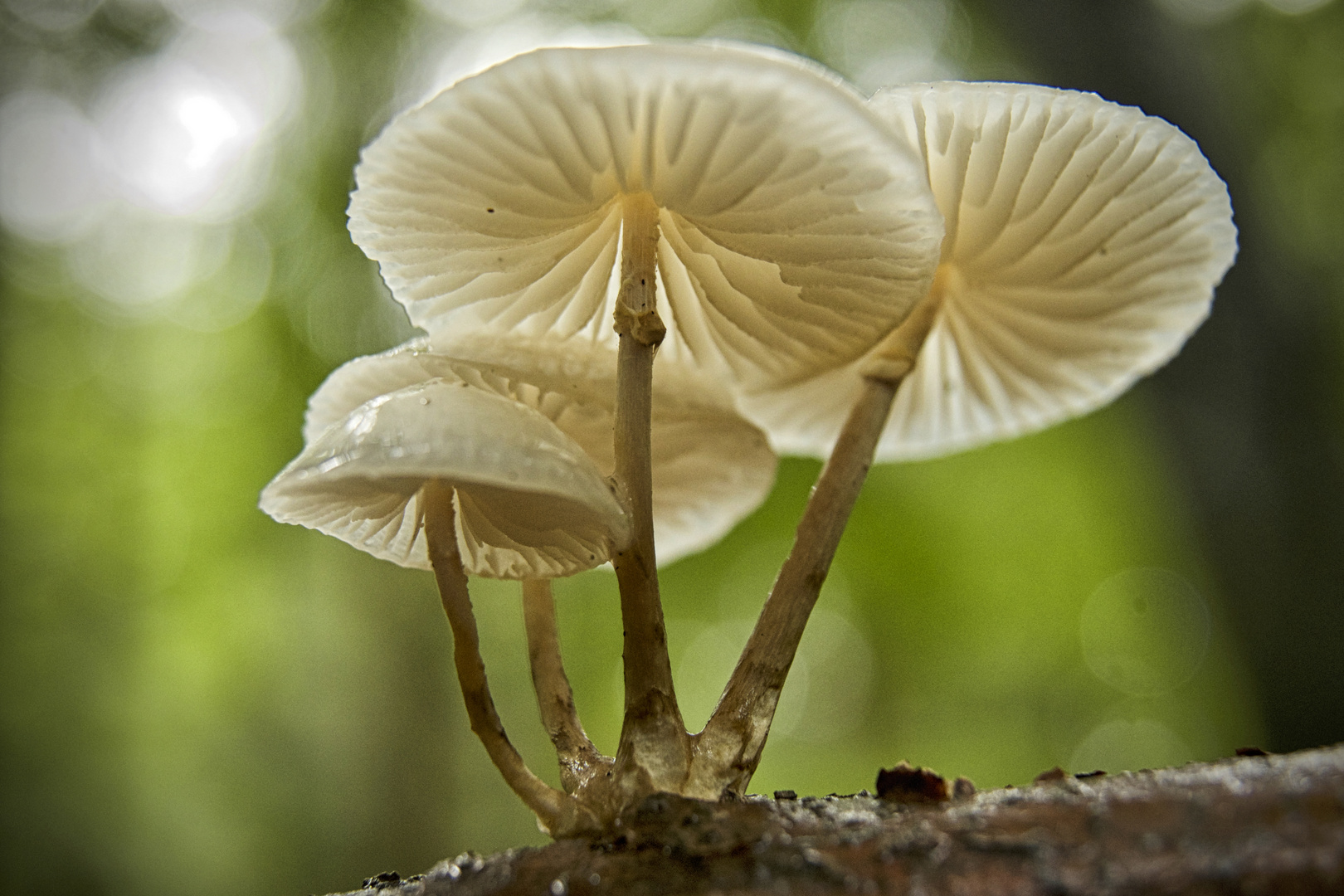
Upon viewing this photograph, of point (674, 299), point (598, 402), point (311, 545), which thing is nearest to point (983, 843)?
point (598, 402)

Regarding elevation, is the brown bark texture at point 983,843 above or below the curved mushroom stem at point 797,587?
below

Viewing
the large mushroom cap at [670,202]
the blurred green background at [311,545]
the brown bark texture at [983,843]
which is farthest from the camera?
the blurred green background at [311,545]

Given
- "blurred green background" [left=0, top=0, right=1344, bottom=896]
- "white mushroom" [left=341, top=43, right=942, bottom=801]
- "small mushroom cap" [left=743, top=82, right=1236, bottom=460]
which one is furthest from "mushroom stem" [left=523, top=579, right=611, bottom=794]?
"blurred green background" [left=0, top=0, right=1344, bottom=896]

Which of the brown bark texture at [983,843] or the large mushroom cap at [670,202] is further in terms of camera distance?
the large mushroom cap at [670,202]

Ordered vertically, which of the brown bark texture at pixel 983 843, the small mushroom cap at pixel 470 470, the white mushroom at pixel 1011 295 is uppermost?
the white mushroom at pixel 1011 295

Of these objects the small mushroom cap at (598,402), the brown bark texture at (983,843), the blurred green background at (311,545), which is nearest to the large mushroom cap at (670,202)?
the small mushroom cap at (598,402)

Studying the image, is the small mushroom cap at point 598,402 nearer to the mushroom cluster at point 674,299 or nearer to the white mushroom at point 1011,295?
the mushroom cluster at point 674,299

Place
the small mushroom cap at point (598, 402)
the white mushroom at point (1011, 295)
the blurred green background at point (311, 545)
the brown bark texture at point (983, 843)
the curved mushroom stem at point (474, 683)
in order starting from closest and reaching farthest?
1. the brown bark texture at point (983, 843)
2. the curved mushroom stem at point (474, 683)
3. the white mushroom at point (1011, 295)
4. the small mushroom cap at point (598, 402)
5. the blurred green background at point (311, 545)
